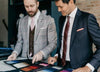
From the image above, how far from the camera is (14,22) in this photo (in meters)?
3.98

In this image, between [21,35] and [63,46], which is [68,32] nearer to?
[63,46]

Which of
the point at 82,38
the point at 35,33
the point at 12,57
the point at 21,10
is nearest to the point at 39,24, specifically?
the point at 35,33

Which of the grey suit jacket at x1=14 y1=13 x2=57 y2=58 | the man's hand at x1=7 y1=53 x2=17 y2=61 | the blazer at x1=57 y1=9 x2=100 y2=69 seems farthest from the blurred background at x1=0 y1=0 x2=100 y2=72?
the blazer at x1=57 y1=9 x2=100 y2=69

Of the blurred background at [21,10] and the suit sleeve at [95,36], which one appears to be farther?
the blurred background at [21,10]

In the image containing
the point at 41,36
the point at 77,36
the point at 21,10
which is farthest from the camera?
the point at 21,10

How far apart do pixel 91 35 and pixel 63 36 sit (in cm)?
31

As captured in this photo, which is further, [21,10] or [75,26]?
[21,10]

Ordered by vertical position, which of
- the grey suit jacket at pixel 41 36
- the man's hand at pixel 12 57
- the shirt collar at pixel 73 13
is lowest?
the man's hand at pixel 12 57

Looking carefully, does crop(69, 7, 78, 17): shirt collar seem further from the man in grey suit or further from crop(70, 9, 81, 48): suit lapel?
the man in grey suit

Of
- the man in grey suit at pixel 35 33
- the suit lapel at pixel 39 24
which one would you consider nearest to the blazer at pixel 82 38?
the man in grey suit at pixel 35 33

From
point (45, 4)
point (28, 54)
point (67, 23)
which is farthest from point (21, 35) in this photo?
point (45, 4)

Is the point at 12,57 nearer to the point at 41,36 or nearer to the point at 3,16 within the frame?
the point at 41,36

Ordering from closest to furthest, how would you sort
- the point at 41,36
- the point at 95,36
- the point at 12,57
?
1. the point at 95,36
2. the point at 12,57
3. the point at 41,36

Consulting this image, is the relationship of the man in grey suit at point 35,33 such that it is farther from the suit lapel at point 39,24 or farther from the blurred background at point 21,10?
the blurred background at point 21,10
